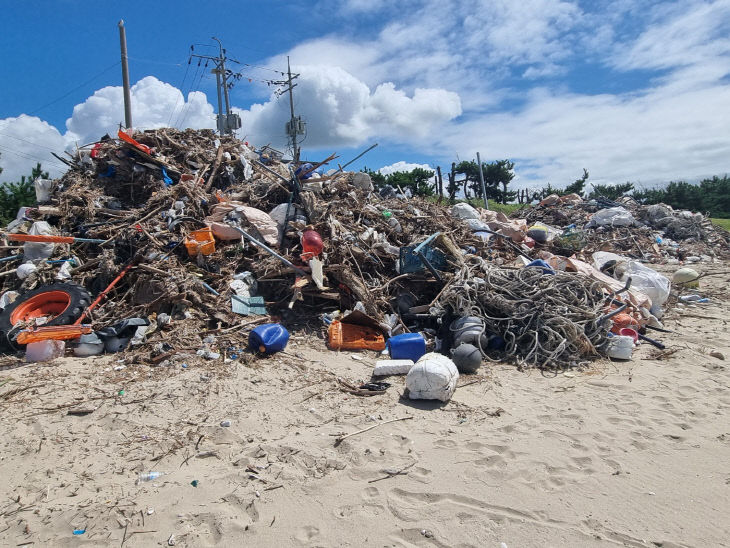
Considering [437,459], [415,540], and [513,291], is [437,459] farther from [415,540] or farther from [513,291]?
[513,291]

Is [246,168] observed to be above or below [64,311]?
above

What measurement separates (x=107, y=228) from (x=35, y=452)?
158 inches

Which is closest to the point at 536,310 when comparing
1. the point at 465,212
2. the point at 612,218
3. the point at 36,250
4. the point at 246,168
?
the point at 465,212

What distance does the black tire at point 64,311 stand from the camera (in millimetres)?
4668

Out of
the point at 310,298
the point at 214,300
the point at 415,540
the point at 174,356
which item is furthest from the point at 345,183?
the point at 415,540

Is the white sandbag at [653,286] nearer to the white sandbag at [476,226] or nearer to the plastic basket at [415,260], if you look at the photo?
the white sandbag at [476,226]

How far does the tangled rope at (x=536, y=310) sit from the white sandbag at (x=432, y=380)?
54.3 inches

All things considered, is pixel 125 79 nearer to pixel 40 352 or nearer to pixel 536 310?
pixel 40 352

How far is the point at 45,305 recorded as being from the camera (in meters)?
5.14

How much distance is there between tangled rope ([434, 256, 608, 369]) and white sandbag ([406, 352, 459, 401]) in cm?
138

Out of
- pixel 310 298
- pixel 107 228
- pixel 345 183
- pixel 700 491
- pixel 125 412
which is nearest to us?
pixel 700 491

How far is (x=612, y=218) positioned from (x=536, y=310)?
993 cm

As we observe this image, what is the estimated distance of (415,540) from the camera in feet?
7.38

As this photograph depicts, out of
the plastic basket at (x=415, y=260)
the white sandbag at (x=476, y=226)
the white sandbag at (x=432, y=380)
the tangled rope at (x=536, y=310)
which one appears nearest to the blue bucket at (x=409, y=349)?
the tangled rope at (x=536, y=310)
